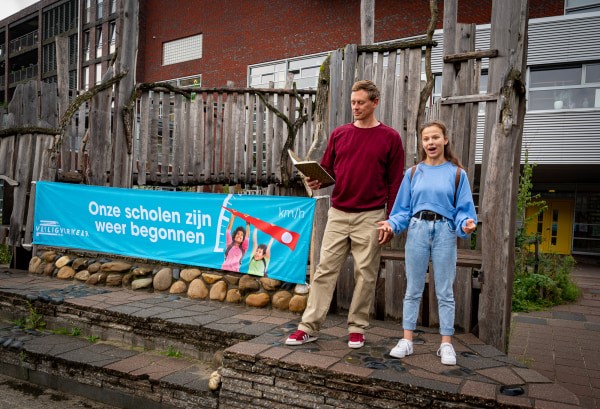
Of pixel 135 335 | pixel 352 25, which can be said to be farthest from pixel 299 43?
pixel 135 335

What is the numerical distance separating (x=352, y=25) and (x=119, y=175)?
1492 cm

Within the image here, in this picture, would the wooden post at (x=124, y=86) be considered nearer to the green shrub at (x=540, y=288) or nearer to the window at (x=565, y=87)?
the green shrub at (x=540, y=288)

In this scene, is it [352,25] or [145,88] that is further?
[352,25]

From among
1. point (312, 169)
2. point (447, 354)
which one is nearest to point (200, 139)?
point (312, 169)

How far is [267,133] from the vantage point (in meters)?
7.25

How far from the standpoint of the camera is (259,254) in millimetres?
4996

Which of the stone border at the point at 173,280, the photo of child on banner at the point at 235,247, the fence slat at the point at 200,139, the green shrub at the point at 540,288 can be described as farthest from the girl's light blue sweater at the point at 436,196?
the green shrub at the point at 540,288

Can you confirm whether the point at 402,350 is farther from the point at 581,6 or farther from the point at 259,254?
the point at 581,6

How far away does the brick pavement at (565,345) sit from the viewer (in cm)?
420

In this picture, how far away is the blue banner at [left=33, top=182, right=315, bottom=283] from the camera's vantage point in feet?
15.8

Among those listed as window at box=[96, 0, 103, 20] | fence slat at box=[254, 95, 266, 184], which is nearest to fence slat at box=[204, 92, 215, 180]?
fence slat at box=[254, 95, 266, 184]

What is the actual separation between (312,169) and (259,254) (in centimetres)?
177

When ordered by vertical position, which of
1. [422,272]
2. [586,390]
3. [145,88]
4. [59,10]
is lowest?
[586,390]

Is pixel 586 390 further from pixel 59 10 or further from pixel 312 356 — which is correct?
pixel 59 10
